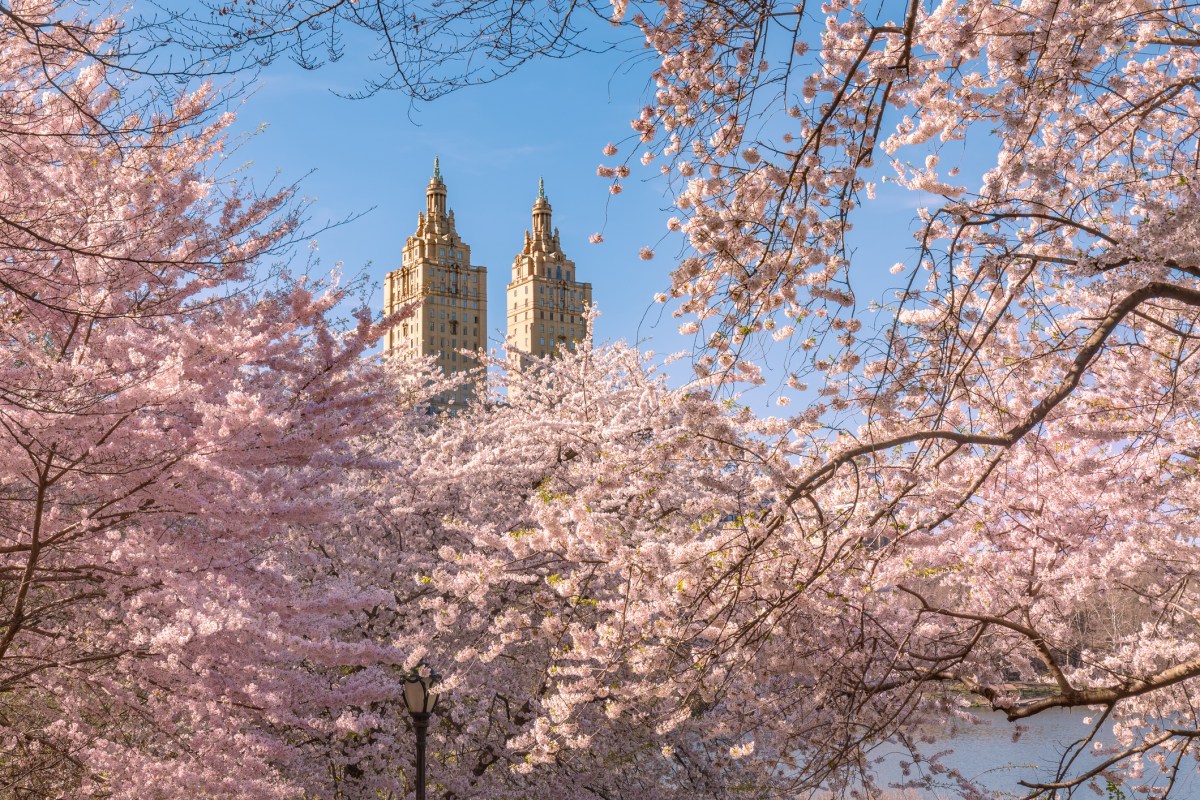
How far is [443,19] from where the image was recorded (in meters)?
4.61

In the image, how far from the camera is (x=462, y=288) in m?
118

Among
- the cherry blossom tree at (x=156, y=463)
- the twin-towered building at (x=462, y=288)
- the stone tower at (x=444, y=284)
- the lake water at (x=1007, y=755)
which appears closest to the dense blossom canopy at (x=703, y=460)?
the cherry blossom tree at (x=156, y=463)

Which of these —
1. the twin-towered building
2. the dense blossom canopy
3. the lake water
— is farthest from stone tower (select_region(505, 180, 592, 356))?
the dense blossom canopy

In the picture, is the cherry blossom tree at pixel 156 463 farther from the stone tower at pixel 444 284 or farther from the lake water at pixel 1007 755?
the stone tower at pixel 444 284

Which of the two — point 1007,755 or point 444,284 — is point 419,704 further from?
point 444,284

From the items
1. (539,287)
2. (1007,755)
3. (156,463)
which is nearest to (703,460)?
(156,463)

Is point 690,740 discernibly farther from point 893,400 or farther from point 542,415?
point 893,400

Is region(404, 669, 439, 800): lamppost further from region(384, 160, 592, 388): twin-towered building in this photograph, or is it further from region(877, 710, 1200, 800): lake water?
region(384, 160, 592, 388): twin-towered building

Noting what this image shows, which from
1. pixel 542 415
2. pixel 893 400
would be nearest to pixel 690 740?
pixel 542 415

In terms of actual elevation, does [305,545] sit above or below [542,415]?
below

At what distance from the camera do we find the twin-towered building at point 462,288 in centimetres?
10106

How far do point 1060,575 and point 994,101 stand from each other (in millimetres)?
4133

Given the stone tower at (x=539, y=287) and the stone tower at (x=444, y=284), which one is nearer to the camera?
the stone tower at (x=539, y=287)

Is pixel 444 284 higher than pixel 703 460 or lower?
higher
